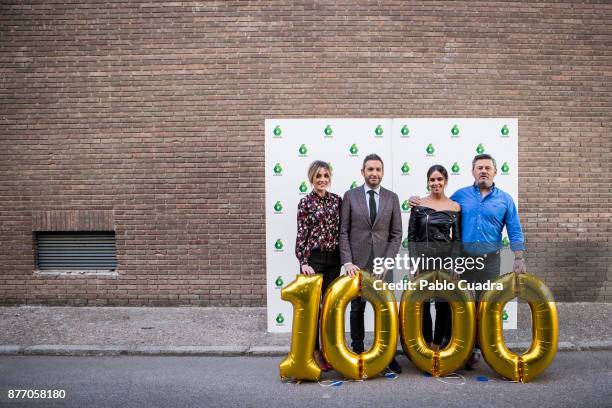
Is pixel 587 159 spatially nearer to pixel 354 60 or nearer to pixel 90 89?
pixel 354 60

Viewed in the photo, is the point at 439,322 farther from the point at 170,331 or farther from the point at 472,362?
the point at 170,331

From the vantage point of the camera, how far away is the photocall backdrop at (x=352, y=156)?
5680 millimetres

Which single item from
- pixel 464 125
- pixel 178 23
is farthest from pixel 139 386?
pixel 178 23

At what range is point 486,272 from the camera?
455cm

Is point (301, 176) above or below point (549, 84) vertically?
below

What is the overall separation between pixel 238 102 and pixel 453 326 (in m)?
4.54

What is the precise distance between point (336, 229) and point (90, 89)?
4.88m

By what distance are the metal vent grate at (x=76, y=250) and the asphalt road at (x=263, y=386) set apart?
7.78 feet

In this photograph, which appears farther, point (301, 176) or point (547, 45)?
point (547, 45)

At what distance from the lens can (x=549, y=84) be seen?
7113mm

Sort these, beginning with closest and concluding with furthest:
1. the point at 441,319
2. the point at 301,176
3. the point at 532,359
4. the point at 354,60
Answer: the point at 532,359 < the point at 441,319 < the point at 301,176 < the point at 354,60

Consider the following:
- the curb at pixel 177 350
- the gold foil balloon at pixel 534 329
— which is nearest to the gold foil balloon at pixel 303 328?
the curb at pixel 177 350

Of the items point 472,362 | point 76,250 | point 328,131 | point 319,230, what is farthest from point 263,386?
point 76,250

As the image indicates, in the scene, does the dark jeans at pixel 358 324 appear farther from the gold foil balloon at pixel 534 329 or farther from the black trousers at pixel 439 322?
the gold foil balloon at pixel 534 329
